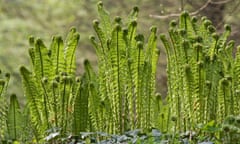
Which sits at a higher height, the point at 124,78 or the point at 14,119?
the point at 124,78

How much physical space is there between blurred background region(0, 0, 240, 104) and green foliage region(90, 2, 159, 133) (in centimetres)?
541

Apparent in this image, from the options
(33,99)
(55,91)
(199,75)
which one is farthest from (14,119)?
(199,75)

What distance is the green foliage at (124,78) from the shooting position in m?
2.02

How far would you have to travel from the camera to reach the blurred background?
7.81m

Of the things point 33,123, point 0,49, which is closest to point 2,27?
point 0,49

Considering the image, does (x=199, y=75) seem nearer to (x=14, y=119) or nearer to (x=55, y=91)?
(x=55, y=91)

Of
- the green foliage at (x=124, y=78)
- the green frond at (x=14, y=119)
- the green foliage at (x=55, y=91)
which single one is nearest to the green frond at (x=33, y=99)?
the green foliage at (x=55, y=91)

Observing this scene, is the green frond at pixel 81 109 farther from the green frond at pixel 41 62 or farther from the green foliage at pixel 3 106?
the green foliage at pixel 3 106

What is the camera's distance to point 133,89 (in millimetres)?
2117

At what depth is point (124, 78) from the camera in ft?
6.79

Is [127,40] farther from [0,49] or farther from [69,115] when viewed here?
[0,49]

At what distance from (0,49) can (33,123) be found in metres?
6.11

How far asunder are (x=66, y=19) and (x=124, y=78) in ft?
20.3

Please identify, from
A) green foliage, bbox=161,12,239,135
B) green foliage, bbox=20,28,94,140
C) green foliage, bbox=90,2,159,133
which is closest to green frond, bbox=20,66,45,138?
green foliage, bbox=20,28,94,140
